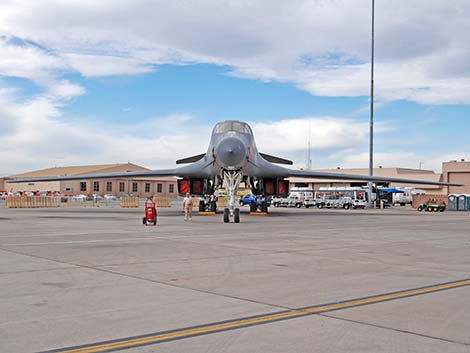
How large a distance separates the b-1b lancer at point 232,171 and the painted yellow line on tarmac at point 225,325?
16.2m

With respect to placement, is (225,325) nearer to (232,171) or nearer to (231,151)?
(231,151)

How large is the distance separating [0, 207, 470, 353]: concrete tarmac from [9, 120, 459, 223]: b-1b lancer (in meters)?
11.9

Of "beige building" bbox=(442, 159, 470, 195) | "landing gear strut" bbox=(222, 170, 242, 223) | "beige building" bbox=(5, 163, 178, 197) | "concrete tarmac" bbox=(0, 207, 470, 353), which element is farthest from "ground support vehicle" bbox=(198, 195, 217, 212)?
"beige building" bbox=(5, 163, 178, 197)

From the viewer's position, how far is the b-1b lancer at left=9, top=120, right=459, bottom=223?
2514 cm

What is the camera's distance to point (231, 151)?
81.5ft

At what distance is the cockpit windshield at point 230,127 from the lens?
27252 mm

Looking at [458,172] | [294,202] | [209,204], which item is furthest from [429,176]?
[209,204]

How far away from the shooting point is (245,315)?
5.94 m

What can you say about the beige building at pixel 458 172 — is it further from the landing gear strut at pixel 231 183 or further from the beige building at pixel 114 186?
the landing gear strut at pixel 231 183

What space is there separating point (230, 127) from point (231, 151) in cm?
277

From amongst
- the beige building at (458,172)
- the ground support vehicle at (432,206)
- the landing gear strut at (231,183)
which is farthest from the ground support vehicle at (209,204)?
the beige building at (458,172)

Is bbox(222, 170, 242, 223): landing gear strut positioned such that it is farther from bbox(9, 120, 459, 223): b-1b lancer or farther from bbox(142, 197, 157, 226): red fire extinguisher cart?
bbox(142, 197, 157, 226): red fire extinguisher cart

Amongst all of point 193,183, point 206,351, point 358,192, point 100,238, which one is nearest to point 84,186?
point 358,192

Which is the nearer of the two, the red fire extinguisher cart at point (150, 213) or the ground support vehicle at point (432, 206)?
the red fire extinguisher cart at point (150, 213)
